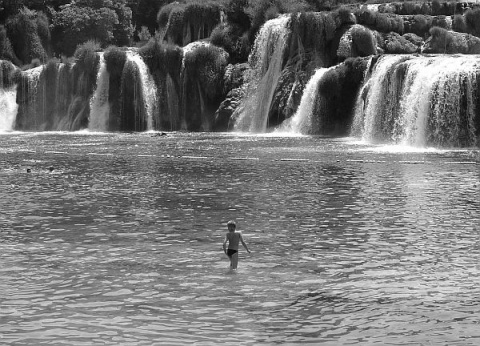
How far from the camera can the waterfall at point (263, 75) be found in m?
62.6

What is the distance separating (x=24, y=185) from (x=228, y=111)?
35.3m

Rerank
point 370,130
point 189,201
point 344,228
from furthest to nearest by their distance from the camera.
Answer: point 370,130 < point 189,201 < point 344,228

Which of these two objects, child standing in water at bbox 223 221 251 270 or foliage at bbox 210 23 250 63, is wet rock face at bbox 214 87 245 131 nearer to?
foliage at bbox 210 23 250 63

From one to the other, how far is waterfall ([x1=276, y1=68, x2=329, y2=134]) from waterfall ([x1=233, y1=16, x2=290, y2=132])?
293 centimetres

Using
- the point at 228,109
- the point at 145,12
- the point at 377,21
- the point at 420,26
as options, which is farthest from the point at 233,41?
the point at 145,12

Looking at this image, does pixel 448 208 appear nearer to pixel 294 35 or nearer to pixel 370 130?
pixel 370 130

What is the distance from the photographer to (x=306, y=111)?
57.9 meters

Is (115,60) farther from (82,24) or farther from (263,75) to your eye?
(82,24)

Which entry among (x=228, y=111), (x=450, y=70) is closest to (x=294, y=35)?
(x=228, y=111)

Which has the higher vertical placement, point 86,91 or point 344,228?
point 86,91

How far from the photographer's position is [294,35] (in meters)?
61.9

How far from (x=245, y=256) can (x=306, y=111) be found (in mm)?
40426

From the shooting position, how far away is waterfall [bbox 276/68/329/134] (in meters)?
57.4

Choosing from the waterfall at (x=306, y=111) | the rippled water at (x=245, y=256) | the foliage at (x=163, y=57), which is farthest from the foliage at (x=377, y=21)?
the rippled water at (x=245, y=256)
